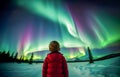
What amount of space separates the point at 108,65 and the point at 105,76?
189mm

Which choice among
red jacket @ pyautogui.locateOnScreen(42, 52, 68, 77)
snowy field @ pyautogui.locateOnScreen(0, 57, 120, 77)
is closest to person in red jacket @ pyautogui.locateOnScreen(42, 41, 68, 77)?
red jacket @ pyautogui.locateOnScreen(42, 52, 68, 77)

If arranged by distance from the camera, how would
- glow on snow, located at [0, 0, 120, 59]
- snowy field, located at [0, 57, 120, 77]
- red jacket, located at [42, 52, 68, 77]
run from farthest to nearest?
glow on snow, located at [0, 0, 120, 59] → snowy field, located at [0, 57, 120, 77] → red jacket, located at [42, 52, 68, 77]

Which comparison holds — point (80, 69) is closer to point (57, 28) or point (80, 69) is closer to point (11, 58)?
point (57, 28)

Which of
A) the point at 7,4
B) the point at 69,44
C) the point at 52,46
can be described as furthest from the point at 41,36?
the point at 52,46

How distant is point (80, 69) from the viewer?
13.6 feet

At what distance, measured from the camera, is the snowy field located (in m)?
4.09

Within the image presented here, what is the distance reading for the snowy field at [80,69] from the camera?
409 centimetres

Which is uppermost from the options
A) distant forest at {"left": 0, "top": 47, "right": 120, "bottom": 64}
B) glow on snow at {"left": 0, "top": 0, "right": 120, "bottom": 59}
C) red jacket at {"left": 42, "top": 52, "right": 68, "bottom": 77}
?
glow on snow at {"left": 0, "top": 0, "right": 120, "bottom": 59}

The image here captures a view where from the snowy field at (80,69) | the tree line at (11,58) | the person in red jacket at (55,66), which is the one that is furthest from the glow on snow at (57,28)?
the person in red jacket at (55,66)

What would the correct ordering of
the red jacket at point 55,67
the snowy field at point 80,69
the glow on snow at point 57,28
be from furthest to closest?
the glow on snow at point 57,28
the snowy field at point 80,69
the red jacket at point 55,67

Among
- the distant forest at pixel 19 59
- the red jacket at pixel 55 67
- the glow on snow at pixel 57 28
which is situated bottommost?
the red jacket at pixel 55 67

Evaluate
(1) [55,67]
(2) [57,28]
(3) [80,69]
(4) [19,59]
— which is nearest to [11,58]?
(4) [19,59]

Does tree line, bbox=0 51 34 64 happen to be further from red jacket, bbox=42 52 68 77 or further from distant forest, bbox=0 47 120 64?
red jacket, bbox=42 52 68 77

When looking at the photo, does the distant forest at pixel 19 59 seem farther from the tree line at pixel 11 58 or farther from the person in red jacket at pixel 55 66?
the person in red jacket at pixel 55 66
